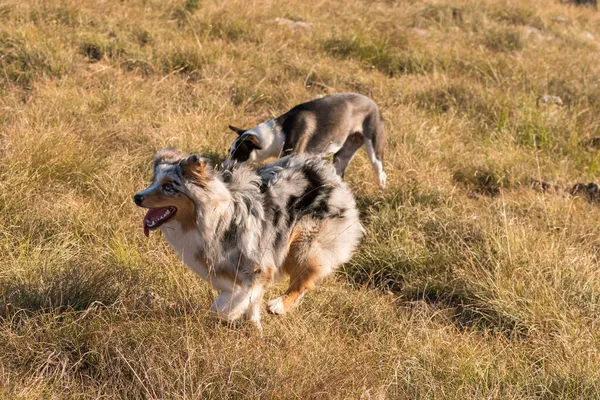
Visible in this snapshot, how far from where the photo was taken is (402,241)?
493cm

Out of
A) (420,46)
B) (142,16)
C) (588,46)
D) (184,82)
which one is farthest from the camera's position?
(588,46)

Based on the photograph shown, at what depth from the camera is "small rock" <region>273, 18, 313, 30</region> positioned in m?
10.4

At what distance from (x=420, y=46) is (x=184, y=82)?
14.3 feet

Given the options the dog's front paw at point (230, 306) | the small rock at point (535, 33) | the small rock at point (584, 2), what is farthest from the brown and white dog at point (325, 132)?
the small rock at point (584, 2)

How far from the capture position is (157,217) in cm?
323

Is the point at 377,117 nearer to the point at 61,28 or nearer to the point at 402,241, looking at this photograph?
the point at 402,241

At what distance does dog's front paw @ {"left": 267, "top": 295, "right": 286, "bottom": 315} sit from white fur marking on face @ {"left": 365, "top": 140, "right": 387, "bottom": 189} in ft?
8.19

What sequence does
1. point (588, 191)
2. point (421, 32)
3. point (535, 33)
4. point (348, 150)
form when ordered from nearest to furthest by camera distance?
1. point (588, 191)
2. point (348, 150)
3. point (421, 32)
4. point (535, 33)

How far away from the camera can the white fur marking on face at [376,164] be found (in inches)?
238

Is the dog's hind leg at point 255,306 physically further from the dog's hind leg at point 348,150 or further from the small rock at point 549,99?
the small rock at point 549,99

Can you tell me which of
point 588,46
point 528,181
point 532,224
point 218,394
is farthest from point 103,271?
point 588,46

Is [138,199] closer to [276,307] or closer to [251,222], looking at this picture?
[251,222]

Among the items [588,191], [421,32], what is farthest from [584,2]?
[588,191]

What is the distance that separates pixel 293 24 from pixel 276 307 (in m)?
7.75
